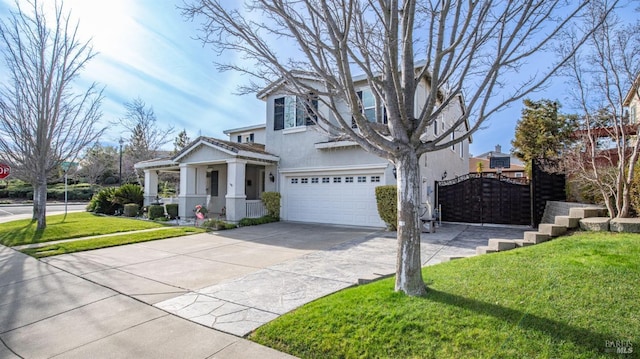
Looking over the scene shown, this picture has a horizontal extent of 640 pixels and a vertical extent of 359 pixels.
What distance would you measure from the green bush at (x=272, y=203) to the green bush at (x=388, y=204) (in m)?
5.18

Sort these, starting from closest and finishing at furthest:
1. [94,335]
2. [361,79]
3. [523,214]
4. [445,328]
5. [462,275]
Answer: [445,328] < [94,335] < [462,275] < [523,214] < [361,79]

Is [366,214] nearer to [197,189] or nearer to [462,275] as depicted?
[462,275]

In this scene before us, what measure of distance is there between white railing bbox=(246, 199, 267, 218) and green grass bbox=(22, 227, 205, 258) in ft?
9.32

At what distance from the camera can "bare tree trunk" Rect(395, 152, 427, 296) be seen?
4.10 m

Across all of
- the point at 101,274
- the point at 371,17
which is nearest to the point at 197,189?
the point at 101,274

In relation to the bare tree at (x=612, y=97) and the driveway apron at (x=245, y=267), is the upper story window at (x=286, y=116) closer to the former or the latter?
the driveway apron at (x=245, y=267)

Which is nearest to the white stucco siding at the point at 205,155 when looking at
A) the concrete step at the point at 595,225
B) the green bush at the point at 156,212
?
the green bush at the point at 156,212

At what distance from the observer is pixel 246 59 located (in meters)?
5.62

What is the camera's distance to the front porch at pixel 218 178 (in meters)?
14.1

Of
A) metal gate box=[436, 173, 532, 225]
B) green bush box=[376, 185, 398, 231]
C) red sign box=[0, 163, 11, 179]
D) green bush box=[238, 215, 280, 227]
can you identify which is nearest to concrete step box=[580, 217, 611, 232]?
green bush box=[376, 185, 398, 231]

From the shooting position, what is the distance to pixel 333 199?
45.6ft

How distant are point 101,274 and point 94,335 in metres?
3.08

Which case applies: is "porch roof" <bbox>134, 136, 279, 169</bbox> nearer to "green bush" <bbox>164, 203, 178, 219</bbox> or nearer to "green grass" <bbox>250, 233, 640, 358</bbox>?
"green bush" <bbox>164, 203, 178, 219</bbox>

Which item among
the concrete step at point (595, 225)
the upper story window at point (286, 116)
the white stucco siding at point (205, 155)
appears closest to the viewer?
the concrete step at point (595, 225)
